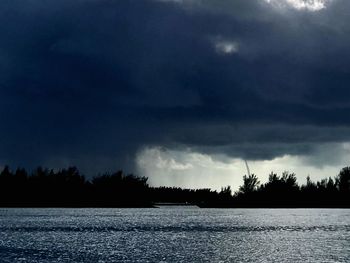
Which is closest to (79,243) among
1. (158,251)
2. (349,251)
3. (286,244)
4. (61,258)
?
(158,251)

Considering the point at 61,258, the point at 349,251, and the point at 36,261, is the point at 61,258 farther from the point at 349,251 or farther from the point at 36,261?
the point at 349,251

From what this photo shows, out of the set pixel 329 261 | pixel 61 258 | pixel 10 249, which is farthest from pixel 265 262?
pixel 10 249

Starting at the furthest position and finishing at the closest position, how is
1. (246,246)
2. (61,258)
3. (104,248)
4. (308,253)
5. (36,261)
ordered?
(246,246) < (104,248) < (308,253) < (61,258) < (36,261)

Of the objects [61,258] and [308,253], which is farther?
[308,253]

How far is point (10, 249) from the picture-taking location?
10175 cm

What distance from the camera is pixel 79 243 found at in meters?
118

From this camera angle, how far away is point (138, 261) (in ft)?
277

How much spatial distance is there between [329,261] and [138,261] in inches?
1035

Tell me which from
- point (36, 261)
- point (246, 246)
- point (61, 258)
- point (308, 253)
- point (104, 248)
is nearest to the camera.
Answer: point (36, 261)

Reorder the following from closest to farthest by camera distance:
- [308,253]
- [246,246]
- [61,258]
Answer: [61,258] < [308,253] < [246,246]

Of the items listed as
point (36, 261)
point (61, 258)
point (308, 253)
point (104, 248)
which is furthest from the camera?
point (104, 248)

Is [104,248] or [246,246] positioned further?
[246,246]

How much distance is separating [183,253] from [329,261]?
25.1m

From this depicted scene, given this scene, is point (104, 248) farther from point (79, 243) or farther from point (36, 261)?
point (36, 261)
